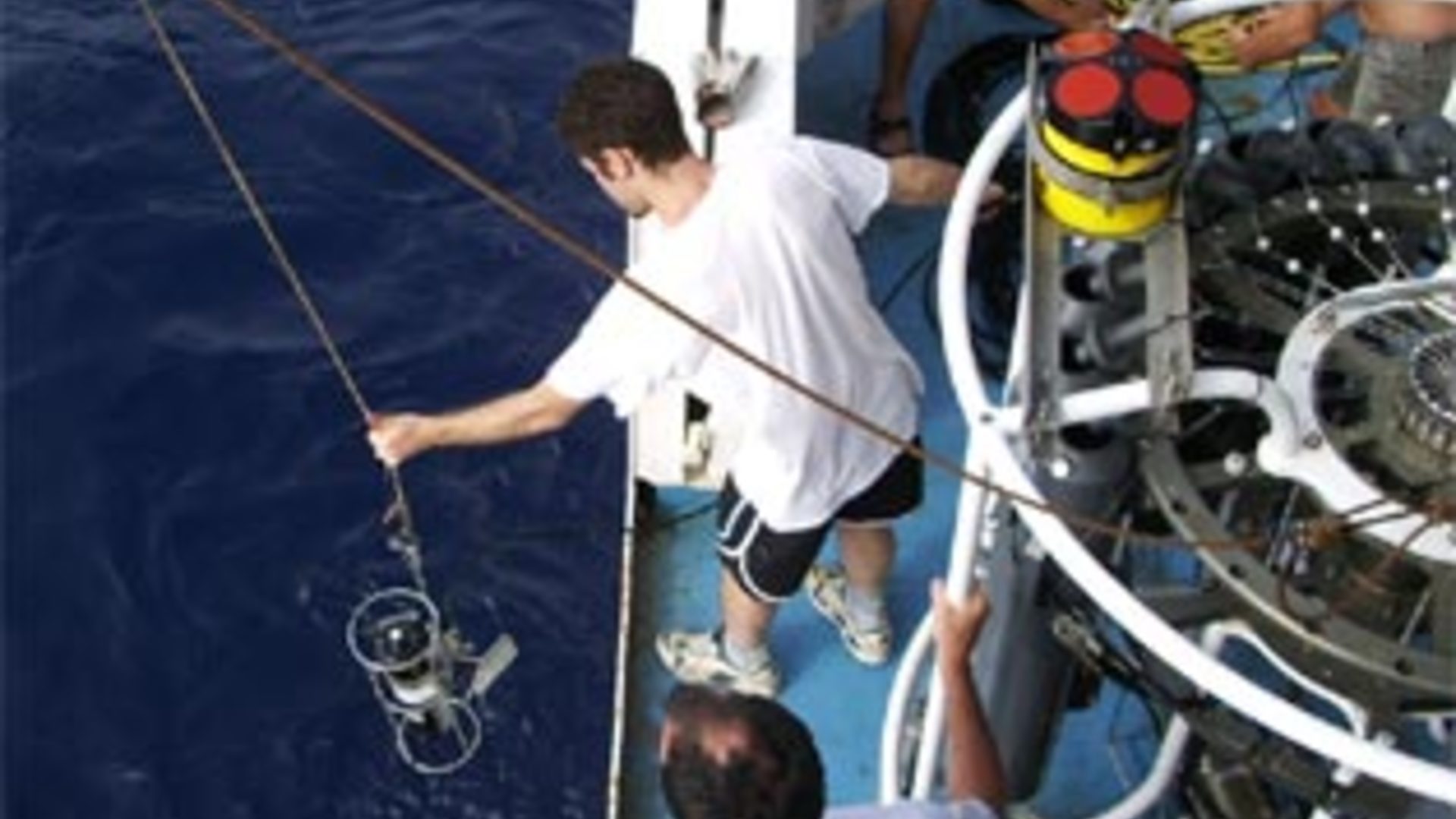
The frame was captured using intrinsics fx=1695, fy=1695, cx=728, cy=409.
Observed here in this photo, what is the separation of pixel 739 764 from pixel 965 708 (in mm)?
473

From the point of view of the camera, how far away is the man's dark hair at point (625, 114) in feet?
7.84

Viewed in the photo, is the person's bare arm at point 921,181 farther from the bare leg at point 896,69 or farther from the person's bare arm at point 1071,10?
the bare leg at point 896,69

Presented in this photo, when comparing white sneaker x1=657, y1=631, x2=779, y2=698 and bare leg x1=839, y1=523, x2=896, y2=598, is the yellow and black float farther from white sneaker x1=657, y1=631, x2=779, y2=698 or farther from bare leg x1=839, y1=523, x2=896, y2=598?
white sneaker x1=657, y1=631, x2=779, y2=698

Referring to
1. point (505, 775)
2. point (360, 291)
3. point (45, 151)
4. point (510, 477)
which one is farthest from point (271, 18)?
point (505, 775)

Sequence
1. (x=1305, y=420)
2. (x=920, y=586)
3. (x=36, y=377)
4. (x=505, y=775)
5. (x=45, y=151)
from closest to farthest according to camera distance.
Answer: (x=1305, y=420), (x=505, y=775), (x=920, y=586), (x=36, y=377), (x=45, y=151)

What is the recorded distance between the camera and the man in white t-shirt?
243cm

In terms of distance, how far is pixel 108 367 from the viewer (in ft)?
13.3

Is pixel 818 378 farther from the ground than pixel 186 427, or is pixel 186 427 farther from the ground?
pixel 818 378

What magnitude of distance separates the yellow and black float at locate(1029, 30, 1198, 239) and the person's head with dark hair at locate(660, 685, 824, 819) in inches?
25.3

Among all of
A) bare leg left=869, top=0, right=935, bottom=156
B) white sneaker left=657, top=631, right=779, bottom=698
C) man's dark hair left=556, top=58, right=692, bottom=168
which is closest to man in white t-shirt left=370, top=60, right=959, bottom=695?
man's dark hair left=556, top=58, right=692, bottom=168

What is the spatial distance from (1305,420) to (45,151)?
3773 millimetres

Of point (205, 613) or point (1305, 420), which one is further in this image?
point (205, 613)

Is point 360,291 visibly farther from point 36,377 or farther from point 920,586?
point 920,586

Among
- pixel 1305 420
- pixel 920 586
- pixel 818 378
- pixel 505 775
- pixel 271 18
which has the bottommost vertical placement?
pixel 505 775
